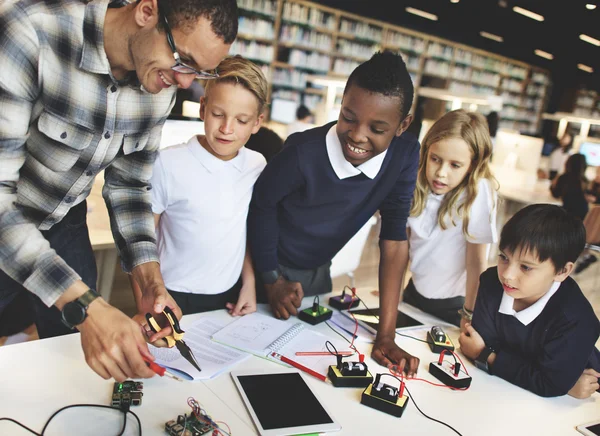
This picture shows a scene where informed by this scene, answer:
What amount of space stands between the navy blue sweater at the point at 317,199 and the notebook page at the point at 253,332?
161 millimetres

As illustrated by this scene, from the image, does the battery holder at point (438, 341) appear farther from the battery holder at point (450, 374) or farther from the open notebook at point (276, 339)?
A: the open notebook at point (276, 339)

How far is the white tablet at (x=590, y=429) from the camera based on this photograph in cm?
113

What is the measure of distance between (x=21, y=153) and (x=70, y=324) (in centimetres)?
37

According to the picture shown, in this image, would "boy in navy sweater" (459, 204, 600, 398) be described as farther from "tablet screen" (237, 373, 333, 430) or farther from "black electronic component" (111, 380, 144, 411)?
"black electronic component" (111, 380, 144, 411)

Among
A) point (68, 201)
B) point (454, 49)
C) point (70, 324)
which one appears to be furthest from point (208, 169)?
point (454, 49)

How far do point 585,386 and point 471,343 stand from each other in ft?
0.95

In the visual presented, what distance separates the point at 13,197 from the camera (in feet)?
3.16

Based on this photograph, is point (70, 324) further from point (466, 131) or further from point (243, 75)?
point (466, 131)

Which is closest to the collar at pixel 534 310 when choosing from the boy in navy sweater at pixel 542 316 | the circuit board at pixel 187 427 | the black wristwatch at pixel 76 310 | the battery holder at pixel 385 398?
the boy in navy sweater at pixel 542 316

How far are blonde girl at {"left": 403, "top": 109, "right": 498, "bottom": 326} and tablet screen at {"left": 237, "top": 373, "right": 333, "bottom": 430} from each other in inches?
31.0

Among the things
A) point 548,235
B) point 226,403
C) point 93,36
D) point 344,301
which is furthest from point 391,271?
point 93,36

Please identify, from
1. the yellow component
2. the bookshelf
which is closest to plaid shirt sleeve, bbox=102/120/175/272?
the yellow component

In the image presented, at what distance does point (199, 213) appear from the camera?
1484 mm

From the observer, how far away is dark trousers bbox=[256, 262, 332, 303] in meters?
1.63
